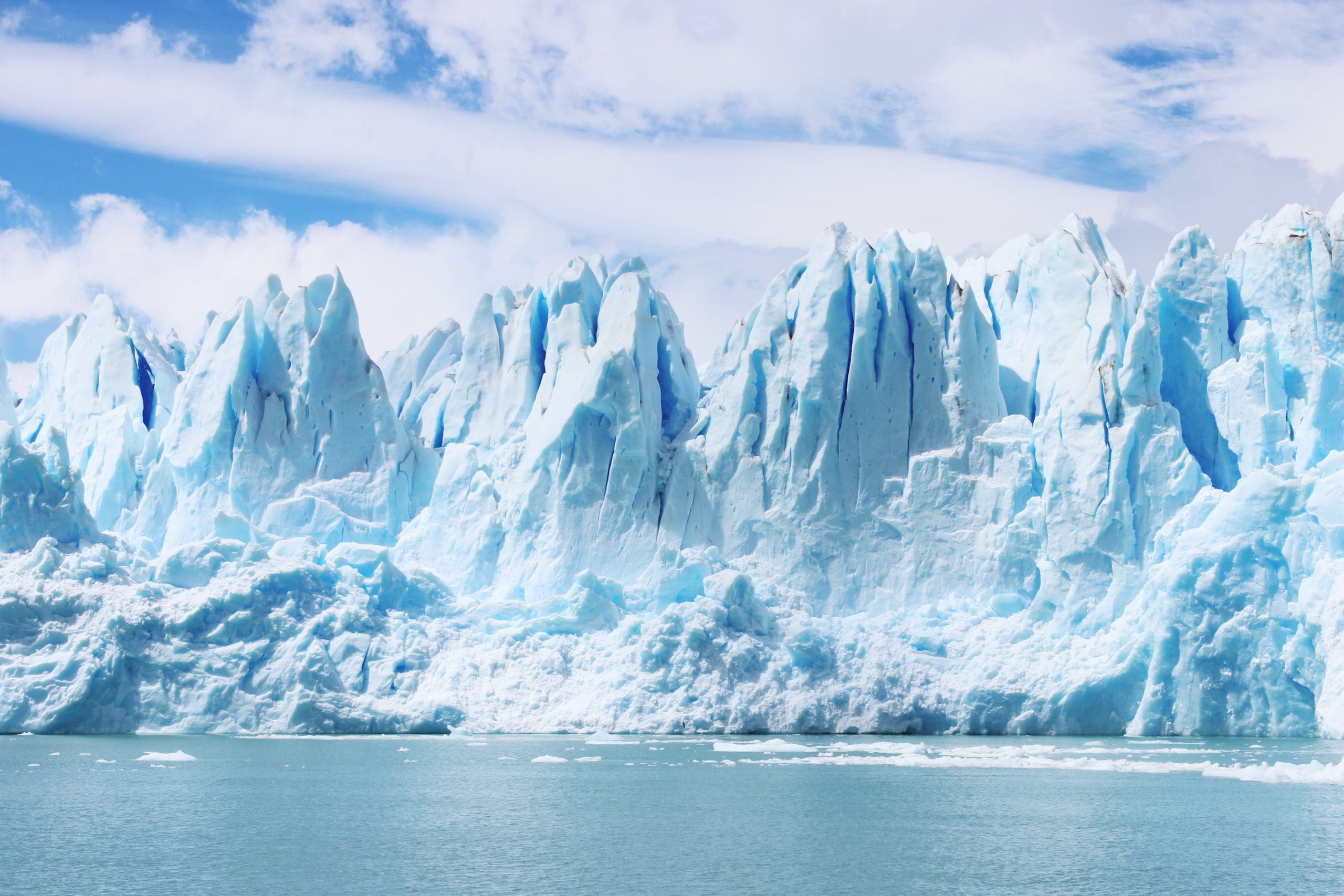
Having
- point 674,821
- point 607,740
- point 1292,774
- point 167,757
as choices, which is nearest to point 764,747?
point 607,740

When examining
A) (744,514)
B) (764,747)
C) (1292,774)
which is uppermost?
(744,514)

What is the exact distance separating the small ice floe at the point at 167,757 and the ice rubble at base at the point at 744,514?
382cm

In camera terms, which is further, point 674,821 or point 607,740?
point 607,740

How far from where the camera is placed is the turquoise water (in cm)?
1232

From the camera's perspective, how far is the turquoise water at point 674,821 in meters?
12.3

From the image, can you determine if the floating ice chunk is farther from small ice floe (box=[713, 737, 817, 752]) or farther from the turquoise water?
small ice floe (box=[713, 737, 817, 752])

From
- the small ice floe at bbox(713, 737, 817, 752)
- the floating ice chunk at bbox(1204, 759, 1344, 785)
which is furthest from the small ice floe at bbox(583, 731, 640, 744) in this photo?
the floating ice chunk at bbox(1204, 759, 1344, 785)

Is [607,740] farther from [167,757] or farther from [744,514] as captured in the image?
[167,757]

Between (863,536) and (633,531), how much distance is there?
16.5ft

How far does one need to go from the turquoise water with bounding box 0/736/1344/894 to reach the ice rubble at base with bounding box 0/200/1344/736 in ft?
7.41

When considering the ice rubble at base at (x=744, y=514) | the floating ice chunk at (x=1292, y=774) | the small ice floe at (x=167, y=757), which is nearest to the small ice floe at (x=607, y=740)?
the ice rubble at base at (x=744, y=514)

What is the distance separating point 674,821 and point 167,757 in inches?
390

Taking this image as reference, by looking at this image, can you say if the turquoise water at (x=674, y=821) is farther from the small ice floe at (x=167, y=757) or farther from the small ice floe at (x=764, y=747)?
the small ice floe at (x=764, y=747)

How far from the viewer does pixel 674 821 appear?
15.6 meters
